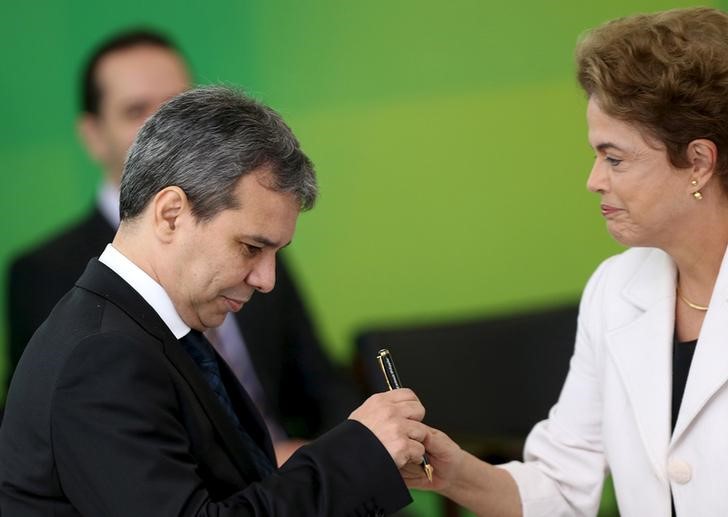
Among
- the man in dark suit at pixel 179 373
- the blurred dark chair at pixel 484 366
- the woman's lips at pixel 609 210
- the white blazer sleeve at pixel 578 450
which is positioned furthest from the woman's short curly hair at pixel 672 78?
the blurred dark chair at pixel 484 366

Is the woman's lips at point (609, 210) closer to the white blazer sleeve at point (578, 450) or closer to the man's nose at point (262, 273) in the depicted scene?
the white blazer sleeve at point (578, 450)

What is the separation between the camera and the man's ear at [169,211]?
178 centimetres

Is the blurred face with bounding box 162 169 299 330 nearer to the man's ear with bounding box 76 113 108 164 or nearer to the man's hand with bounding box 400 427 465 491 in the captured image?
the man's hand with bounding box 400 427 465 491

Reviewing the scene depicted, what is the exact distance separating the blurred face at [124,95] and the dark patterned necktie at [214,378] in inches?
71.7

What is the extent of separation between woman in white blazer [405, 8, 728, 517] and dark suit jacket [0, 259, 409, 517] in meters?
0.46

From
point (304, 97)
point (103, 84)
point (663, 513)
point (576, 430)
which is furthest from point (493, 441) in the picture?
point (103, 84)

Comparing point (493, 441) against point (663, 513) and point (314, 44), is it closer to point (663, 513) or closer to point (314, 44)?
point (663, 513)

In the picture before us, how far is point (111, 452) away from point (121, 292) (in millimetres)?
266

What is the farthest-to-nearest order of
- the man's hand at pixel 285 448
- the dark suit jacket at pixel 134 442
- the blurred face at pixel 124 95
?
the blurred face at pixel 124 95 < the man's hand at pixel 285 448 < the dark suit jacket at pixel 134 442

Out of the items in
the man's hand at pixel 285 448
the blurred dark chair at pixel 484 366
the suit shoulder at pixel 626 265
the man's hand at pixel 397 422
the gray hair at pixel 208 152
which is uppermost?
the gray hair at pixel 208 152

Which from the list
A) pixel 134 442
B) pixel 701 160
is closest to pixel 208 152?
pixel 134 442

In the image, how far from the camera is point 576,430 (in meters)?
2.41

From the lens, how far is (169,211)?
179cm

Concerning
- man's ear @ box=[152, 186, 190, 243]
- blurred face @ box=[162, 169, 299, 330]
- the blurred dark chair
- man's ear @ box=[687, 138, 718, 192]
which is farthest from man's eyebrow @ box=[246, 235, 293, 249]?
the blurred dark chair
